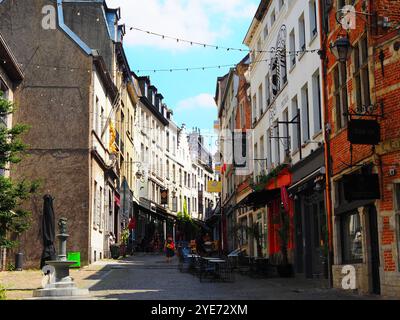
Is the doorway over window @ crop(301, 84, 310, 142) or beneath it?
beneath

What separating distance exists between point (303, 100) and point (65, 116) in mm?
10242

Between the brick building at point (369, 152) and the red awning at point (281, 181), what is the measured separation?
220 inches

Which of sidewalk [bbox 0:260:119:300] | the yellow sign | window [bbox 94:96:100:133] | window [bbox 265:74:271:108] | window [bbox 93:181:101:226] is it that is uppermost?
window [bbox 265:74:271:108]

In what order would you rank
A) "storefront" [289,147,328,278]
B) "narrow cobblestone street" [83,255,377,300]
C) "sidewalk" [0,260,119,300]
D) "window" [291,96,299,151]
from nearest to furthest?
"narrow cobblestone street" [83,255,377,300] → "sidewalk" [0,260,119,300] → "storefront" [289,147,328,278] → "window" [291,96,299,151]

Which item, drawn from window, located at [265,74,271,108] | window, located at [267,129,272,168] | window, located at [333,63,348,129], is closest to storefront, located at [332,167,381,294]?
window, located at [333,63,348,129]

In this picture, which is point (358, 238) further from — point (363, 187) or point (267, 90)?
point (267, 90)

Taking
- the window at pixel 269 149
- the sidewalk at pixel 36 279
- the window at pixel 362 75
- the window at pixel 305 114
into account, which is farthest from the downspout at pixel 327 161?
the window at pixel 269 149

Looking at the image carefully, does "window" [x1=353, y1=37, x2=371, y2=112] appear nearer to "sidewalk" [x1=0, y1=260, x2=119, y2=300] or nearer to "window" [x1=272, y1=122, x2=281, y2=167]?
"sidewalk" [x1=0, y1=260, x2=119, y2=300]

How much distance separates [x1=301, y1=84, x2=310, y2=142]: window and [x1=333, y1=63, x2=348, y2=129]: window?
381 cm

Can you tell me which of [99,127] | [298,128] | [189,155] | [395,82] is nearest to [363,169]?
[395,82]

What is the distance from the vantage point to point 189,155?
7088 centimetres

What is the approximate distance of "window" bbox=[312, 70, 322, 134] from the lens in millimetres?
19297
